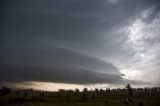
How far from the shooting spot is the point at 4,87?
165 meters

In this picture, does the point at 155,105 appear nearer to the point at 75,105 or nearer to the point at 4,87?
the point at 75,105

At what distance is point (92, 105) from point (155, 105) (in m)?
19.2

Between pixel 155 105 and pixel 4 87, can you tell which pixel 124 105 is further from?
pixel 4 87

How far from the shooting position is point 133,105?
239 feet

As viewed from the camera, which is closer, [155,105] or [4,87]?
[155,105]

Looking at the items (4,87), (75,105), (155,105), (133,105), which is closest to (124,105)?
(133,105)

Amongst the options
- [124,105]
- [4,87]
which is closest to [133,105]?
[124,105]

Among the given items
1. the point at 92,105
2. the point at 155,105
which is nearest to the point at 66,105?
the point at 92,105

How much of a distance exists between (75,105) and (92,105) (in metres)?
5.08

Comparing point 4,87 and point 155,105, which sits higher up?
point 4,87

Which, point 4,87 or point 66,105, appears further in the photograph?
point 4,87

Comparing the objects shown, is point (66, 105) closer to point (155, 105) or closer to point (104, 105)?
point (104, 105)

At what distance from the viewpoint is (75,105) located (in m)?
70.9

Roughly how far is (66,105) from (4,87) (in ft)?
346
